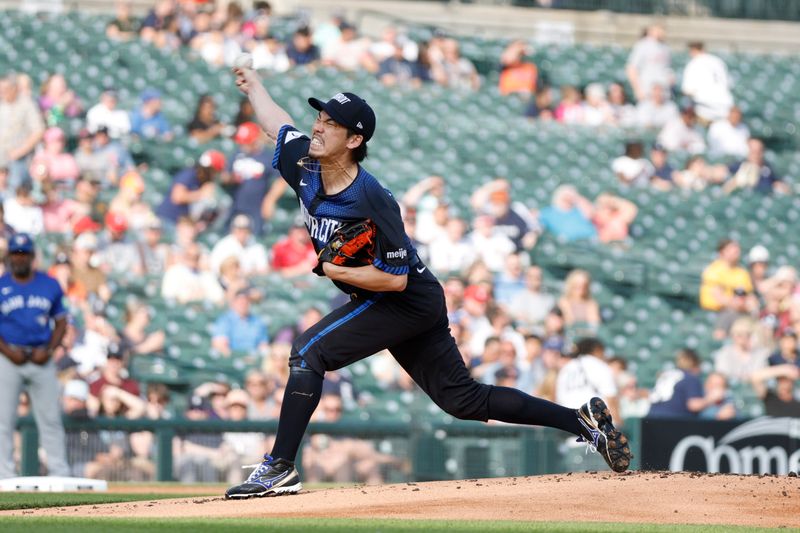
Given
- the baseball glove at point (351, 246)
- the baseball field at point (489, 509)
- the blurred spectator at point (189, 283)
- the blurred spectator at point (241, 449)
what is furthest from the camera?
the blurred spectator at point (189, 283)

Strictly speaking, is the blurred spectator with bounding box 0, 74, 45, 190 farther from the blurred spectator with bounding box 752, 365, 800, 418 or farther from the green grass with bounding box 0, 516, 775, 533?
the green grass with bounding box 0, 516, 775, 533

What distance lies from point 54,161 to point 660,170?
766 cm

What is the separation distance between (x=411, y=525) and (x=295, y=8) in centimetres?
1662

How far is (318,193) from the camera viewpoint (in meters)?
6.52

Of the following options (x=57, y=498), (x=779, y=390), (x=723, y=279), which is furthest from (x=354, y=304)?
(x=723, y=279)

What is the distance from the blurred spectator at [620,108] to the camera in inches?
765

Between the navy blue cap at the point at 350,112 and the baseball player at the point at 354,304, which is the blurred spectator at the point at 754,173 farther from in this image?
the navy blue cap at the point at 350,112

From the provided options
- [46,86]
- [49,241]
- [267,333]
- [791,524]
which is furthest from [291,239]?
[791,524]

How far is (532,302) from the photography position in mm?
14570

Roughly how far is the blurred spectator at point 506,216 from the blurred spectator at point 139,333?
412 centimetres

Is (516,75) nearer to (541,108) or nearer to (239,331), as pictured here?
(541,108)

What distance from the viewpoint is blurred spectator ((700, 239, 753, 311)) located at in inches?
619

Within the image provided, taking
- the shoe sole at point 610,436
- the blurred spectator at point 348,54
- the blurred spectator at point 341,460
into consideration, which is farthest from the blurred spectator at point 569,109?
the shoe sole at point 610,436

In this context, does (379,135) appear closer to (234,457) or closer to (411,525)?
(234,457)
